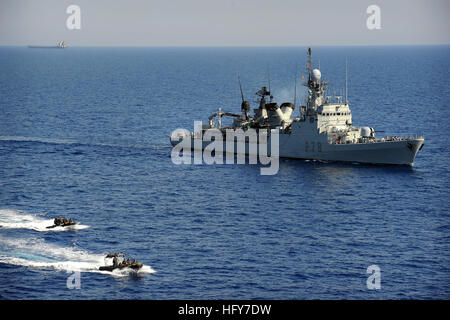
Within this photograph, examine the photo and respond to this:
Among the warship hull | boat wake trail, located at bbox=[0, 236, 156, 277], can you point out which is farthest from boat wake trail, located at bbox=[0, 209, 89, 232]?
the warship hull

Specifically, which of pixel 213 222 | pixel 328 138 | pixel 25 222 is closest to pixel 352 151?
pixel 328 138

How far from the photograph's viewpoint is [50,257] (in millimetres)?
59656

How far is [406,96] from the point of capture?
599 feet

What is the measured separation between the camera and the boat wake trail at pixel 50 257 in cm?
5716

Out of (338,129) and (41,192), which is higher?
(338,129)

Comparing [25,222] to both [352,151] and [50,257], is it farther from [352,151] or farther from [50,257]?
[352,151]

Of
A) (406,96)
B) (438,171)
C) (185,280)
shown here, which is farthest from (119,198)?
(406,96)

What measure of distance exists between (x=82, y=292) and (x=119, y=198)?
1083 inches

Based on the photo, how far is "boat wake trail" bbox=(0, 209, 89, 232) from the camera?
67.6 m

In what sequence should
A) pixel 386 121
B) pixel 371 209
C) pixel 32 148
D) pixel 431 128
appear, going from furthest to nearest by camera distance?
pixel 386 121
pixel 431 128
pixel 32 148
pixel 371 209

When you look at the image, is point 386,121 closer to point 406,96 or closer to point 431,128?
point 431,128

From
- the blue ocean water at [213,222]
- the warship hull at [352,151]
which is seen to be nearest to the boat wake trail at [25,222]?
the blue ocean water at [213,222]

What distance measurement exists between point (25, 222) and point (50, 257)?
11.8 meters
